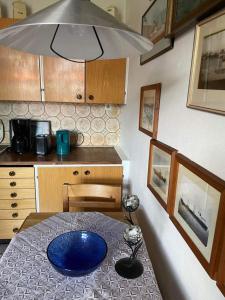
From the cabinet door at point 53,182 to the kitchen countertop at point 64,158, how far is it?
7 centimetres

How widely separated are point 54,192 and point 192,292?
4.80 ft

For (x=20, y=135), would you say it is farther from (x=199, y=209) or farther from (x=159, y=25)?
(x=199, y=209)

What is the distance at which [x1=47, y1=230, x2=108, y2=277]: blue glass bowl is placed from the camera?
89 cm

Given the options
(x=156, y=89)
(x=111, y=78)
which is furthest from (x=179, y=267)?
(x=111, y=78)

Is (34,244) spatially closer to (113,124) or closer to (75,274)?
A: (75,274)

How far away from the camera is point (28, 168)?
1.94 m

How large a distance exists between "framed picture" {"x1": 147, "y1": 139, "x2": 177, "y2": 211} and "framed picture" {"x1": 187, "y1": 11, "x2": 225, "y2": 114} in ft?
0.94

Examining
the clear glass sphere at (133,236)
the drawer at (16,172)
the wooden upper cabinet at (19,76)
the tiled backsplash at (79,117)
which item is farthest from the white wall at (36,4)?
the clear glass sphere at (133,236)

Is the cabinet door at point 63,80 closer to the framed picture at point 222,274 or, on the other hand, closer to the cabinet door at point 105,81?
the cabinet door at point 105,81

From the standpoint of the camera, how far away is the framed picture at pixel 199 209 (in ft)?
2.07

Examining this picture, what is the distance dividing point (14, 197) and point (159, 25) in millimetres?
1781

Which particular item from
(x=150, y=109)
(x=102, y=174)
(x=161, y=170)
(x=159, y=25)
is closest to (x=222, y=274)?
(x=161, y=170)

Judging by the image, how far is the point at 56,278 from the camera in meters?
0.85

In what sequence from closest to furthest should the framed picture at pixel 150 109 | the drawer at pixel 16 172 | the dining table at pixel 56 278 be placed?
the dining table at pixel 56 278 < the framed picture at pixel 150 109 < the drawer at pixel 16 172
